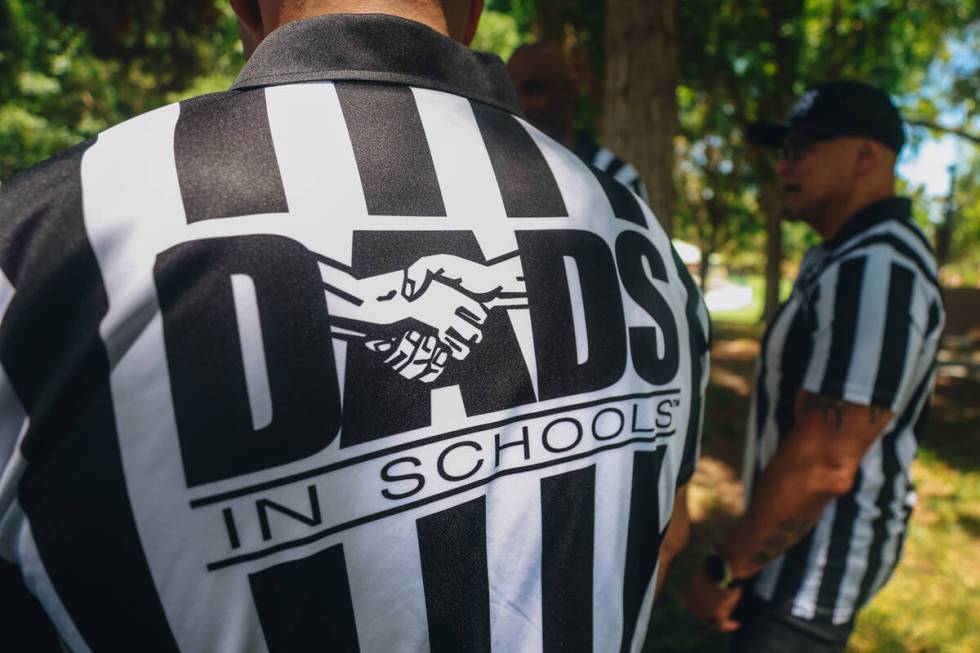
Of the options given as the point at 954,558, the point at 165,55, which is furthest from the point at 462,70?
the point at 165,55

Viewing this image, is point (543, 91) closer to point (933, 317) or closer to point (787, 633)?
point (933, 317)

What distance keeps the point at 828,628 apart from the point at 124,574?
2.06 meters

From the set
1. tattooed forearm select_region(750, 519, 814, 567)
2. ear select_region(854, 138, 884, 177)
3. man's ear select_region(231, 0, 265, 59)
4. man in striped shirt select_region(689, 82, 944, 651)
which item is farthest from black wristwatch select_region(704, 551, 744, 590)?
man's ear select_region(231, 0, 265, 59)

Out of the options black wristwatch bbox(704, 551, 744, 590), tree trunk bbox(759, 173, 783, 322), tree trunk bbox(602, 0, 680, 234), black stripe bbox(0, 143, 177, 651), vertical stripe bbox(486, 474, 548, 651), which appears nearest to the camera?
black stripe bbox(0, 143, 177, 651)

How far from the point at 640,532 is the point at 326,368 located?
633mm

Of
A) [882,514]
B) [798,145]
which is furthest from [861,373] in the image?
[798,145]

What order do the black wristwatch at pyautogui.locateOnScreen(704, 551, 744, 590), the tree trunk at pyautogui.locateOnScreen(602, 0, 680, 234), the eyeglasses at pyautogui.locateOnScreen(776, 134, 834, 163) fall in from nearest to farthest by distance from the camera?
the black wristwatch at pyautogui.locateOnScreen(704, 551, 744, 590) < the eyeglasses at pyautogui.locateOnScreen(776, 134, 834, 163) < the tree trunk at pyautogui.locateOnScreen(602, 0, 680, 234)

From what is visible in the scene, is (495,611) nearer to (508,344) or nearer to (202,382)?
(508,344)

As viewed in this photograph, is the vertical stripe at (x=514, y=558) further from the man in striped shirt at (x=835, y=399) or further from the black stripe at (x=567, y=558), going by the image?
the man in striped shirt at (x=835, y=399)

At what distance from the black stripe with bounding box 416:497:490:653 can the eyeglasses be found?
1.92 m

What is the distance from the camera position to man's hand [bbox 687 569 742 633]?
2049 millimetres

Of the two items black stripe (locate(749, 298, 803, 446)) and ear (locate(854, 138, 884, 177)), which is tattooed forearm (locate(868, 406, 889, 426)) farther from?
ear (locate(854, 138, 884, 177))

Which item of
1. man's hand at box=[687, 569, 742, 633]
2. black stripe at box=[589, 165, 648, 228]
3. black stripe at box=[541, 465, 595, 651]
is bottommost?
man's hand at box=[687, 569, 742, 633]

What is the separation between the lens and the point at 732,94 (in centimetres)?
964
